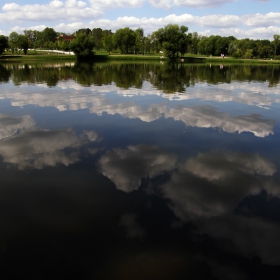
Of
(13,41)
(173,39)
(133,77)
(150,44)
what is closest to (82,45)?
(13,41)

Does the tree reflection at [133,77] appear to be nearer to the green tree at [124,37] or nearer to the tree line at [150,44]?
the tree line at [150,44]

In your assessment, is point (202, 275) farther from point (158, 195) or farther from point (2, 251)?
point (2, 251)

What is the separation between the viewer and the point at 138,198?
788 cm

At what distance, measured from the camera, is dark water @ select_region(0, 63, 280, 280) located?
18.7ft

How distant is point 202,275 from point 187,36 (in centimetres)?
12120

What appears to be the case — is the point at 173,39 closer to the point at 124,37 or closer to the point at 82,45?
the point at 124,37

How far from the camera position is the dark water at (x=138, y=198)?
18.7ft

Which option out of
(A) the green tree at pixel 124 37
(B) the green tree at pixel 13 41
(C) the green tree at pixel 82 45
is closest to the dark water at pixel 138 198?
(C) the green tree at pixel 82 45

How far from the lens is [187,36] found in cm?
11550

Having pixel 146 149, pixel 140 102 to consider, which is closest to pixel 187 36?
pixel 140 102

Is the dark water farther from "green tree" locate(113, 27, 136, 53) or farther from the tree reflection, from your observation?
"green tree" locate(113, 27, 136, 53)

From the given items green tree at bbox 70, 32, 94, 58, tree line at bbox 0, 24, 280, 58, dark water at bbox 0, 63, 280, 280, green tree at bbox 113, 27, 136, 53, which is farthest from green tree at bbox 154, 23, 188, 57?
dark water at bbox 0, 63, 280, 280

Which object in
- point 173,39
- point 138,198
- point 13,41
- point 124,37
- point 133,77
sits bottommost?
point 138,198

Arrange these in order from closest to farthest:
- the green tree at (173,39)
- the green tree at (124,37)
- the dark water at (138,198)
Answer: the dark water at (138,198) < the green tree at (173,39) < the green tree at (124,37)
